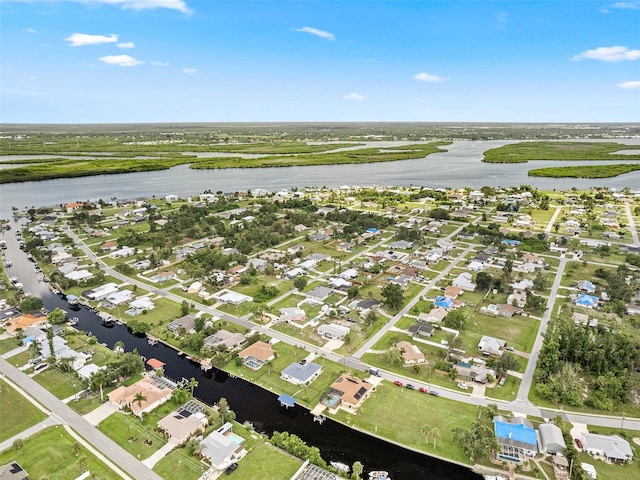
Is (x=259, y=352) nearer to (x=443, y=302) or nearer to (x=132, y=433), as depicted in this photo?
(x=132, y=433)

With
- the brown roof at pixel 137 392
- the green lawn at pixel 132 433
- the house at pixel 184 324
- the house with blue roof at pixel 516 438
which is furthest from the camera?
the house at pixel 184 324

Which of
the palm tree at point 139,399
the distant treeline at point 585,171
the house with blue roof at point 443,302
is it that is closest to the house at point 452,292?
the house with blue roof at point 443,302

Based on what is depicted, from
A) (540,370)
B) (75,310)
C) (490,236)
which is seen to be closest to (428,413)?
(540,370)

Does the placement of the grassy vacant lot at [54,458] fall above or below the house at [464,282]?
below

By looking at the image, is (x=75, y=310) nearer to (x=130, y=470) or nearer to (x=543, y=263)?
(x=130, y=470)

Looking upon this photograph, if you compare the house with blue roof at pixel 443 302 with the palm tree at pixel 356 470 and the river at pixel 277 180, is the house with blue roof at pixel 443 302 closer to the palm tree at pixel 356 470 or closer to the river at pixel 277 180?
the palm tree at pixel 356 470

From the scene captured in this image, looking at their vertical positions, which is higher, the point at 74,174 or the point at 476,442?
the point at 74,174

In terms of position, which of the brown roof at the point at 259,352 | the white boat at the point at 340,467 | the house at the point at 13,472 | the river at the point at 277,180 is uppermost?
the river at the point at 277,180
